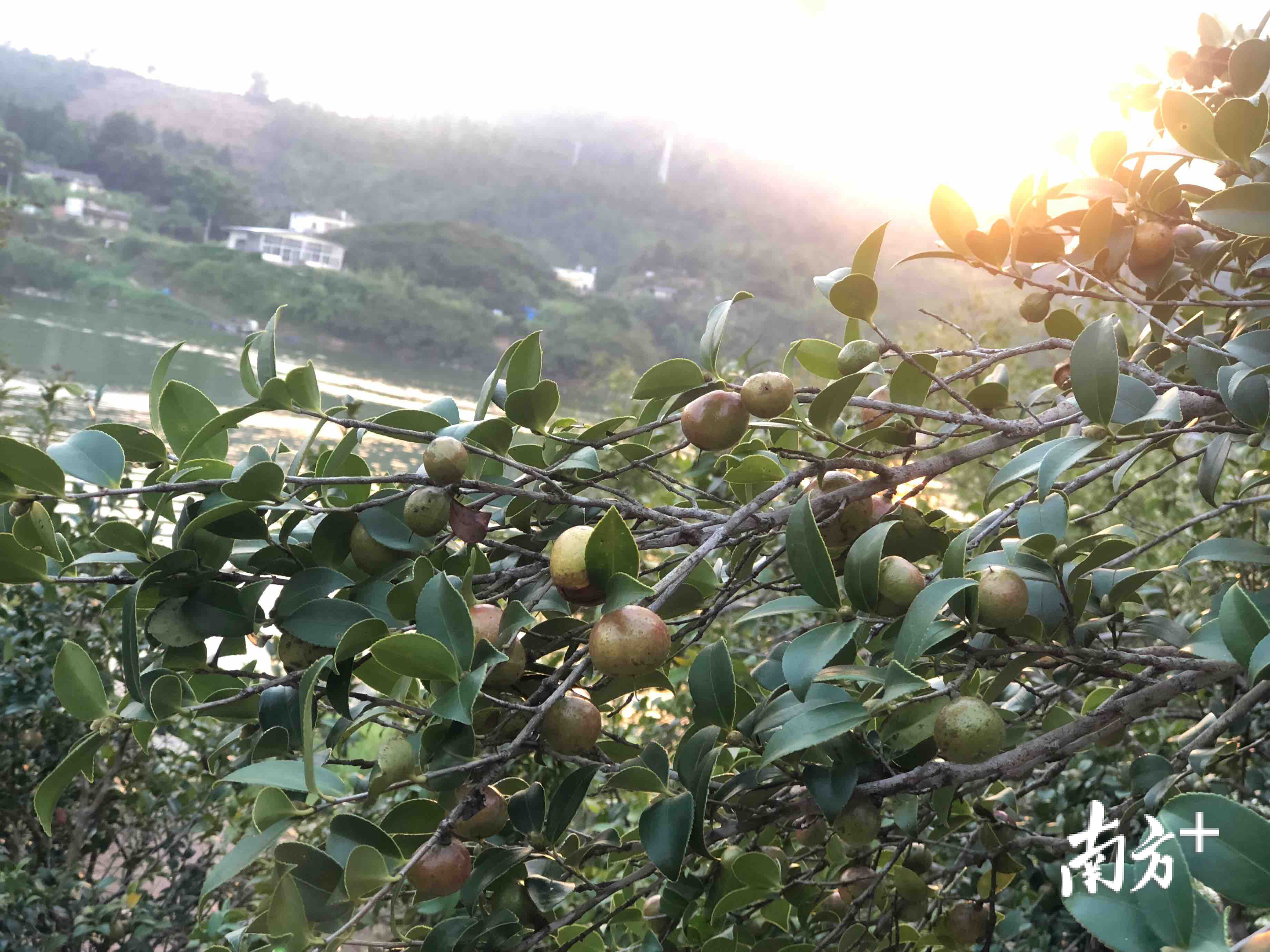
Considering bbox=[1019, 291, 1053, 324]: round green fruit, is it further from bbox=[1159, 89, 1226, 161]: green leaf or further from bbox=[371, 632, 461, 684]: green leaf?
bbox=[371, 632, 461, 684]: green leaf

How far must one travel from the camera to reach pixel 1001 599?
564 millimetres

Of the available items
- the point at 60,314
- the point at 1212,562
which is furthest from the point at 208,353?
the point at 1212,562

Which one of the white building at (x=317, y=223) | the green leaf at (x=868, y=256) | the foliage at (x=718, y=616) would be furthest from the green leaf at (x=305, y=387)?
the white building at (x=317, y=223)

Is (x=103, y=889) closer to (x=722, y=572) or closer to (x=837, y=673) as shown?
(x=722, y=572)

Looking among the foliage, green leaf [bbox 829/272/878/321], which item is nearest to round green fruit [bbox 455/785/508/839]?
the foliage

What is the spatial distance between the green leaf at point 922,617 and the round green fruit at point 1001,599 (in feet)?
0.18

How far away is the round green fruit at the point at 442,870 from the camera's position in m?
0.51

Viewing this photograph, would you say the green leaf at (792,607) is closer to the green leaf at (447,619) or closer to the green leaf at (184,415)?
the green leaf at (447,619)

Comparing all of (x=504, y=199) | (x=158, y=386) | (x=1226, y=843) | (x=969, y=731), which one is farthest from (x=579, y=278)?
(x=1226, y=843)

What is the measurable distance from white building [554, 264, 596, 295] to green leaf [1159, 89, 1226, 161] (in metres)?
18.3

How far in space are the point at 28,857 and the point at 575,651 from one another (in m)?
1.69

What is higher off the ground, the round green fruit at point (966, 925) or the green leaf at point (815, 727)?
the green leaf at point (815, 727)

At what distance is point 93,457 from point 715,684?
44 centimetres

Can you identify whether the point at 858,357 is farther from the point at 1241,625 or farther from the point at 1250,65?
the point at 1250,65
